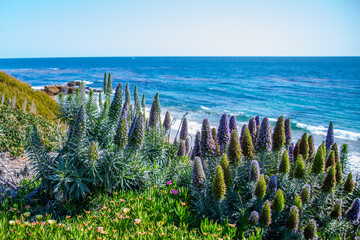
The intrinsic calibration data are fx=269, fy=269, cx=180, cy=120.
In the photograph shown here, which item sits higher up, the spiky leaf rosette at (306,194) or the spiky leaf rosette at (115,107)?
the spiky leaf rosette at (115,107)

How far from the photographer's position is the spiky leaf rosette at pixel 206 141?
16.7 ft

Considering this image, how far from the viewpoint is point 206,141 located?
16.8 feet

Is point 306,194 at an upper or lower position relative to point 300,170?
lower

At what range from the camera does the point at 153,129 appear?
688 cm

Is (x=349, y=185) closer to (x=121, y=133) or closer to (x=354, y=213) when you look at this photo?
(x=354, y=213)

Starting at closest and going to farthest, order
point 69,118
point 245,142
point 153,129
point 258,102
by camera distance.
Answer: point 245,142, point 69,118, point 153,129, point 258,102

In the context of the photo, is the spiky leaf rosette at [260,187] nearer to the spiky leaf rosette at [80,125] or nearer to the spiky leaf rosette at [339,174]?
the spiky leaf rosette at [339,174]

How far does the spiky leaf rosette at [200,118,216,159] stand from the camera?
5094 millimetres

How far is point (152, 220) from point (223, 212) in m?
1.22

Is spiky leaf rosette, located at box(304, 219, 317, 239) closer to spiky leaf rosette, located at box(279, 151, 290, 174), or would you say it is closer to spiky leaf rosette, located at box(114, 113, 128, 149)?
A: spiky leaf rosette, located at box(279, 151, 290, 174)

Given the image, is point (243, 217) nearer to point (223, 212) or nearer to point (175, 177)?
point (223, 212)

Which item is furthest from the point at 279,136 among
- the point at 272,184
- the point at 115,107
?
the point at 115,107

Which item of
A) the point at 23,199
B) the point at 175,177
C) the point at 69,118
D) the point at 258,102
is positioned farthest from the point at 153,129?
the point at 258,102

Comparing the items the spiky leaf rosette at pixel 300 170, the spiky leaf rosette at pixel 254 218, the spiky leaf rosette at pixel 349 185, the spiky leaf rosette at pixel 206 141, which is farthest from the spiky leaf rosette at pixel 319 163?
the spiky leaf rosette at pixel 206 141
